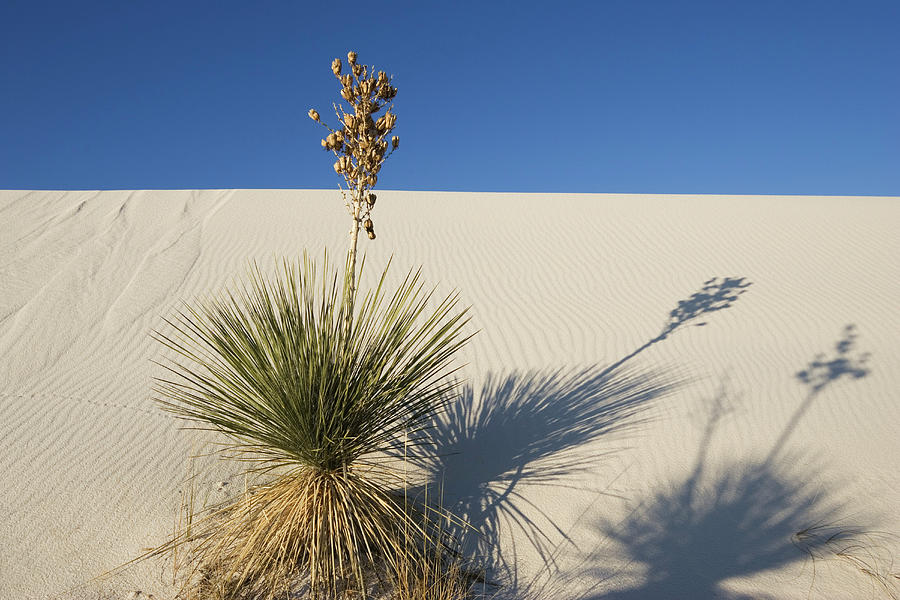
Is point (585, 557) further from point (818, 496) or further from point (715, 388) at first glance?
point (715, 388)

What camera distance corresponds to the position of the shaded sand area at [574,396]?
12.2 feet

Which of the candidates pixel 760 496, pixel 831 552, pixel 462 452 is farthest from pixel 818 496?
pixel 462 452

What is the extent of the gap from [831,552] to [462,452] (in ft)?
8.51

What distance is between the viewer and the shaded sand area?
3715mm

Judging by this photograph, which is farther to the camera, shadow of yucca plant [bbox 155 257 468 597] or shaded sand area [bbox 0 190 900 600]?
shaded sand area [bbox 0 190 900 600]

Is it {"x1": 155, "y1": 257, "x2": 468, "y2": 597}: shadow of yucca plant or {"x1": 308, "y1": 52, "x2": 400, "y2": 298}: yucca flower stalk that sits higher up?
{"x1": 308, "y1": 52, "x2": 400, "y2": 298}: yucca flower stalk

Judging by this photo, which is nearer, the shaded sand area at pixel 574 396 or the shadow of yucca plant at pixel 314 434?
the shadow of yucca plant at pixel 314 434

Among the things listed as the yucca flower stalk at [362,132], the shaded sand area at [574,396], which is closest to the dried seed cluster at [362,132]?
the yucca flower stalk at [362,132]

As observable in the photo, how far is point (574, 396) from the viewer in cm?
611

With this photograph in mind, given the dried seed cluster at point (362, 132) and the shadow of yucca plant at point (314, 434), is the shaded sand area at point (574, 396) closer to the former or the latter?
the shadow of yucca plant at point (314, 434)

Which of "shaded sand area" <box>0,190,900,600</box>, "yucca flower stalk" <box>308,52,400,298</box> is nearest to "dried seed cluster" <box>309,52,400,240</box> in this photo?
"yucca flower stalk" <box>308,52,400,298</box>

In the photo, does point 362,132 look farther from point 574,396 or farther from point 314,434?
point 574,396

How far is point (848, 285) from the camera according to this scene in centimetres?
1006

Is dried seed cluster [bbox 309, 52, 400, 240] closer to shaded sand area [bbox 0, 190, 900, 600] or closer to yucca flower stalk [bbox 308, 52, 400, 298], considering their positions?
yucca flower stalk [bbox 308, 52, 400, 298]
